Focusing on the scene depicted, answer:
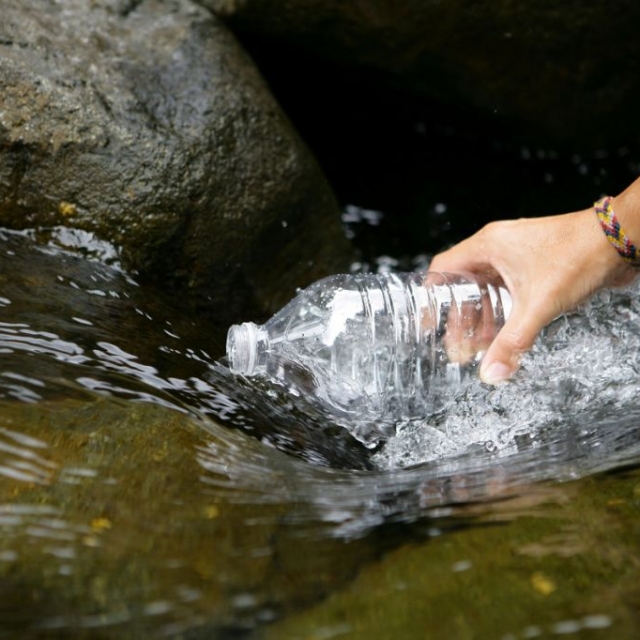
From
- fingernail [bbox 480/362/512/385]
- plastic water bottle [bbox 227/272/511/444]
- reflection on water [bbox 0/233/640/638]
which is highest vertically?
plastic water bottle [bbox 227/272/511/444]

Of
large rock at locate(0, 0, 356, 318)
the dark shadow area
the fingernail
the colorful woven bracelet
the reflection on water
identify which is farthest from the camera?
the dark shadow area

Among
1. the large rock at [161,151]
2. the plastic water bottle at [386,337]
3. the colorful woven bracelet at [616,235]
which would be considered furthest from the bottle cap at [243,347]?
the colorful woven bracelet at [616,235]

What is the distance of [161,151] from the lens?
10.1 ft

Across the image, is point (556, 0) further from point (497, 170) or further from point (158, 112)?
point (158, 112)

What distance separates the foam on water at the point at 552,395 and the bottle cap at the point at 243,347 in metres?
0.43

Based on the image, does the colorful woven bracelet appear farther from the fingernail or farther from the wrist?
the fingernail

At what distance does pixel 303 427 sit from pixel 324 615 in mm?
1006

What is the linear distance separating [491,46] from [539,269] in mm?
1916

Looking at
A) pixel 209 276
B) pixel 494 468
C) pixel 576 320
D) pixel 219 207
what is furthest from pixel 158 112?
pixel 494 468

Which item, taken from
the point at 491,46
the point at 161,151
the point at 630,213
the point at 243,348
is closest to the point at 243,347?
the point at 243,348

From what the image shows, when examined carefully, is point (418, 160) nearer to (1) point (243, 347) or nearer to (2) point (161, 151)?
(2) point (161, 151)

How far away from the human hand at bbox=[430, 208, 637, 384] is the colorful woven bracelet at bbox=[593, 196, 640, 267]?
2 cm

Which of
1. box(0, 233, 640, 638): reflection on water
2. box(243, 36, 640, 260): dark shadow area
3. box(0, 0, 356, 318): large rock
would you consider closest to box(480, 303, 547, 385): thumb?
box(0, 233, 640, 638): reflection on water

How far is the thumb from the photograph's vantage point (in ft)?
7.77
